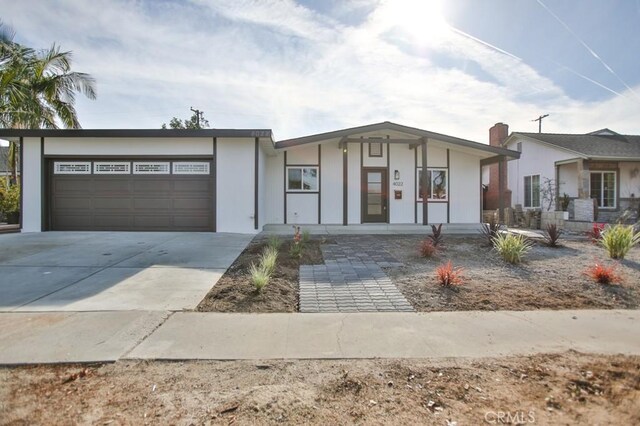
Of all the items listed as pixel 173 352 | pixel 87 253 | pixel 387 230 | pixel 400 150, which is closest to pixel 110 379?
pixel 173 352

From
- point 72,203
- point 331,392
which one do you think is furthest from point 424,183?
point 72,203

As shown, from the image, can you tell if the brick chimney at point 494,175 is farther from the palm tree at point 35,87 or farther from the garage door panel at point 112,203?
the palm tree at point 35,87

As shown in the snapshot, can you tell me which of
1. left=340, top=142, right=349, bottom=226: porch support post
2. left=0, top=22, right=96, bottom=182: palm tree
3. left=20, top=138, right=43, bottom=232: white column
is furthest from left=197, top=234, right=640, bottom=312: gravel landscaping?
left=0, top=22, right=96, bottom=182: palm tree

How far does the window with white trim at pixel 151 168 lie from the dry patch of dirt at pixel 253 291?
20.1ft

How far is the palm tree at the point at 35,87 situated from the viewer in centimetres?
1323

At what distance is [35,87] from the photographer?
15062mm

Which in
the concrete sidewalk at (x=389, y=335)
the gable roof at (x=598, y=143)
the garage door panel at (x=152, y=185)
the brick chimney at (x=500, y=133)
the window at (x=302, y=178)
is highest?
the brick chimney at (x=500, y=133)

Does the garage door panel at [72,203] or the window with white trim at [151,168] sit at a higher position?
the window with white trim at [151,168]

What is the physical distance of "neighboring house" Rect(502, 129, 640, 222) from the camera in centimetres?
1530

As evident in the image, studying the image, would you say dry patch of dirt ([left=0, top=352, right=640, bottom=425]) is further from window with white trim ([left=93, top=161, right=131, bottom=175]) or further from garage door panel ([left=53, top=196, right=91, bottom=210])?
garage door panel ([left=53, top=196, right=91, bottom=210])

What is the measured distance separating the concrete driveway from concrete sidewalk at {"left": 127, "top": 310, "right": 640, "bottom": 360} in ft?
3.18

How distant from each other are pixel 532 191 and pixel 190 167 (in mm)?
17195

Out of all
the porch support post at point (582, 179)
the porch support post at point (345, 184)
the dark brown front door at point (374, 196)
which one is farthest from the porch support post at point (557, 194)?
the porch support post at point (345, 184)

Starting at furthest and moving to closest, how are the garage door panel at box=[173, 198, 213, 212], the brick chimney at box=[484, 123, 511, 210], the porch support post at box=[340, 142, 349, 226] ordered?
the brick chimney at box=[484, 123, 511, 210], the porch support post at box=[340, 142, 349, 226], the garage door panel at box=[173, 198, 213, 212]
